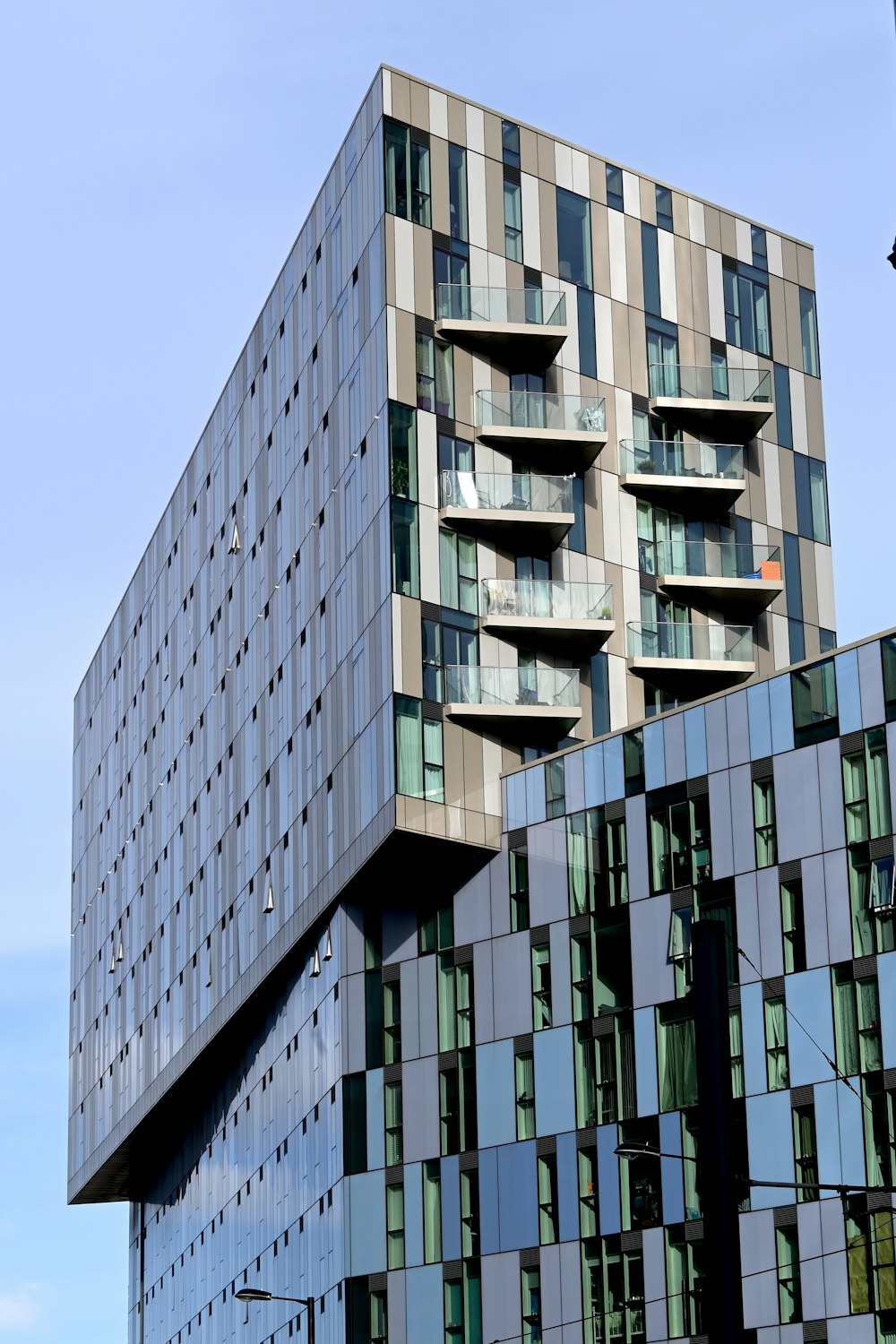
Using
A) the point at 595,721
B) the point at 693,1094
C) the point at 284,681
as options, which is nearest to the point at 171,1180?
the point at 284,681

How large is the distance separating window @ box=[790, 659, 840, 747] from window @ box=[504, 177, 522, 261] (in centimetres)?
1793

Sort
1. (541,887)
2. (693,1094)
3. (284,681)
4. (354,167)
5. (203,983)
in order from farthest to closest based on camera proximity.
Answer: (203,983), (284,681), (354,167), (541,887), (693,1094)

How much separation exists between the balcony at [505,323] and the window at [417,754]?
1092 cm

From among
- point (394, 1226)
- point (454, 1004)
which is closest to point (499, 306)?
point (454, 1004)

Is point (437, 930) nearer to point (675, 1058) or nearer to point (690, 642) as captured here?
point (675, 1058)

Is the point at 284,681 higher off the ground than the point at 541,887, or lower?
higher

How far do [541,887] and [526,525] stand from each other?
1024cm

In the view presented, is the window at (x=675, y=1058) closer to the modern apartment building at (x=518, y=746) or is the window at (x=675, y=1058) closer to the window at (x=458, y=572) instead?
the modern apartment building at (x=518, y=746)

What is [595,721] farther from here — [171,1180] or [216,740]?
[171,1180]

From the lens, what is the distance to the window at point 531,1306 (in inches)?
2117

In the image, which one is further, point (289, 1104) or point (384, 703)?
point (289, 1104)

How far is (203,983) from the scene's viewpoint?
7819 cm

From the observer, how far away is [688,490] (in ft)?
210

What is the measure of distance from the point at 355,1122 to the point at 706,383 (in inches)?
940
